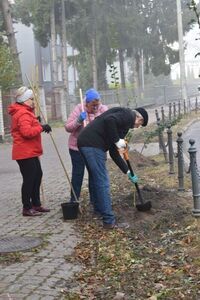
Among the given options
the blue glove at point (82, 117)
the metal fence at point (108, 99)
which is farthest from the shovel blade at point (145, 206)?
the metal fence at point (108, 99)

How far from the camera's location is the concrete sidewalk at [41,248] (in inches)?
182

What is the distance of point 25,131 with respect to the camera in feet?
24.0

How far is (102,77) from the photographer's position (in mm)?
53750

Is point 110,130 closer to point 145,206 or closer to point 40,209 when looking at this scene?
point 145,206

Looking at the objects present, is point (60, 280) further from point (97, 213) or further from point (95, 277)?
point (97, 213)

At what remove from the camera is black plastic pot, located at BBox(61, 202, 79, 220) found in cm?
718

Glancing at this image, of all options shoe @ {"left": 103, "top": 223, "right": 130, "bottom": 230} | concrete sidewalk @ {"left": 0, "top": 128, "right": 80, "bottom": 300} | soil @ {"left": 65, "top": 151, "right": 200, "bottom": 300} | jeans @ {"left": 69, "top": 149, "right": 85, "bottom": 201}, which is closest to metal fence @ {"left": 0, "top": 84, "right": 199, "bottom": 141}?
concrete sidewalk @ {"left": 0, "top": 128, "right": 80, "bottom": 300}

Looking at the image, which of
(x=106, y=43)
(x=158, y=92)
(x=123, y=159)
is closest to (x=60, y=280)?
(x=123, y=159)

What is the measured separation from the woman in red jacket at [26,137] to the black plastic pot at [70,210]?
595 millimetres

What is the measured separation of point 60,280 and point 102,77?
163ft

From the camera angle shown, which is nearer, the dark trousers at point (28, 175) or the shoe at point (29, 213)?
the dark trousers at point (28, 175)

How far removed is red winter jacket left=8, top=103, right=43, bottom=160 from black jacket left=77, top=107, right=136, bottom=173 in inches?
38.0

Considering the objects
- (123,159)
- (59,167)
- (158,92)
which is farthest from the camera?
(158,92)

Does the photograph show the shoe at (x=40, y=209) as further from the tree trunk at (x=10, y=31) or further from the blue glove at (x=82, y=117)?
the tree trunk at (x=10, y=31)
